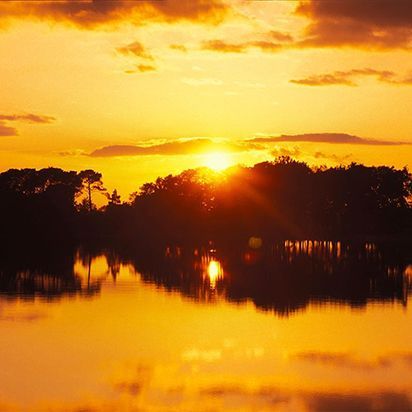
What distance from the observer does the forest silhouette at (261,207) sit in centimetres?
14112

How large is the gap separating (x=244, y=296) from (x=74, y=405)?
24426 millimetres

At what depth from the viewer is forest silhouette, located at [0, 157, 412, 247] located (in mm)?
141125

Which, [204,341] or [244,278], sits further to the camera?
[244,278]

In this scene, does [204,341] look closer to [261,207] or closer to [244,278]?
[244,278]

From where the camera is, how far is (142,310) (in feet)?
134

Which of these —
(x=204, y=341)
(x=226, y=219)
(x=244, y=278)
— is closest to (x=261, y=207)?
(x=226, y=219)

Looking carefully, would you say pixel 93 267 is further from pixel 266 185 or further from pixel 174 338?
pixel 266 185

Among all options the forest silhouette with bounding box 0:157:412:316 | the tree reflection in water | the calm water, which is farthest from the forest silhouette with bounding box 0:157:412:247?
the calm water

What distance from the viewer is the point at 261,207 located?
142 metres

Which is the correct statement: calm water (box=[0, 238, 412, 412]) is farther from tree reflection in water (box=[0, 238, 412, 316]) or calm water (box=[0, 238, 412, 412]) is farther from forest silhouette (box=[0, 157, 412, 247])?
forest silhouette (box=[0, 157, 412, 247])

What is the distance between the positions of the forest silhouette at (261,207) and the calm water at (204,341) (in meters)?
79.3

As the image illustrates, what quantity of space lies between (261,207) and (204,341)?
109889mm

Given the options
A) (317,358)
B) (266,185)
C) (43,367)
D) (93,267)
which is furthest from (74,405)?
(266,185)

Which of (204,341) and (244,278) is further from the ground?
(244,278)
